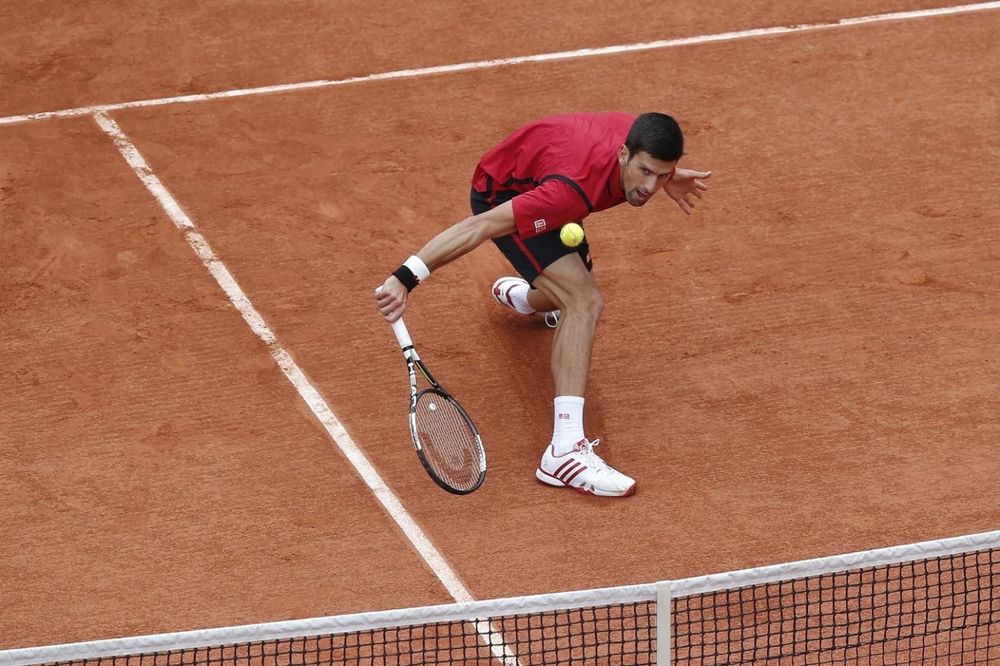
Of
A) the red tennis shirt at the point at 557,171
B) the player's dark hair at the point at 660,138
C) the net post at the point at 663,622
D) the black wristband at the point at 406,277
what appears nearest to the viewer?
the net post at the point at 663,622

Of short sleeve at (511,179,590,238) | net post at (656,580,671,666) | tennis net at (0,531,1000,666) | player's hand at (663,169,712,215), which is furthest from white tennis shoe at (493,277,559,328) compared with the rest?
net post at (656,580,671,666)

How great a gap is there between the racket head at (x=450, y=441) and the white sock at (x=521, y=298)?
1.37 m

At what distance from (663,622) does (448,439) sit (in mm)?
2020

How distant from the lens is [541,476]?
7344mm

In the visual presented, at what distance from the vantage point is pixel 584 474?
7203 mm

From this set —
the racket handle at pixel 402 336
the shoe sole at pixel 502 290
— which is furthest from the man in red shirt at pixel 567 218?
A: the shoe sole at pixel 502 290

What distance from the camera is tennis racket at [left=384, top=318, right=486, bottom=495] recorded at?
699 centimetres

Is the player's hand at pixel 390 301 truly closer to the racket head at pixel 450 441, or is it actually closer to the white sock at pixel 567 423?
the racket head at pixel 450 441

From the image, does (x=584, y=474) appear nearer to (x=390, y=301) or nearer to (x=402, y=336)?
(x=402, y=336)

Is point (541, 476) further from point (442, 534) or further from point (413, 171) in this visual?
point (413, 171)

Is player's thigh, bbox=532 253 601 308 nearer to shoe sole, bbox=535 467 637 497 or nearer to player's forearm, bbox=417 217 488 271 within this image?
player's forearm, bbox=417 217 488 271

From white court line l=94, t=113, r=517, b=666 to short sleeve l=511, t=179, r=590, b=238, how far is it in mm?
1501

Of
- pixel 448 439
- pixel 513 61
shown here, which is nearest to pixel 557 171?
pixel 448 439

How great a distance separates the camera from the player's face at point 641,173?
7114mm
